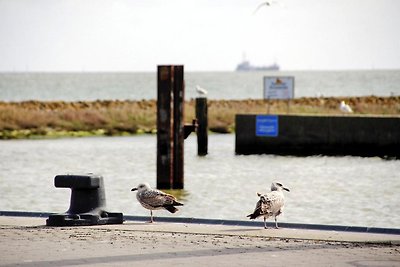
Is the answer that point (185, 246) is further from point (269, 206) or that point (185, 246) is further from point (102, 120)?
point (102, 120)

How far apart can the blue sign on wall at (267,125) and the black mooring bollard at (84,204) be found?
2573 centimetres

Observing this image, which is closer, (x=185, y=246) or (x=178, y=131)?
(x=185, y=246)

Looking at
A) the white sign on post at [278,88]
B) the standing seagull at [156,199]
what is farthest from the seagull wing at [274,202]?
the white sign on post at [278,88]

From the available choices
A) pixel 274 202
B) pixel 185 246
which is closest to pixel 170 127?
pixel 274 202

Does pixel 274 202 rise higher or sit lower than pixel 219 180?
higher

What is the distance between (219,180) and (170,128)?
673cm

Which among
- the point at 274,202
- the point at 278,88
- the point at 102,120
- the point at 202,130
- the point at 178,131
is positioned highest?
the point at 278,88

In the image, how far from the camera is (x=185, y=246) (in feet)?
44.3

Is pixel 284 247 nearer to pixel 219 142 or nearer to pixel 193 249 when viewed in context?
pixel 193 249

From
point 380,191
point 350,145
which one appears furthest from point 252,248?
point 350,145

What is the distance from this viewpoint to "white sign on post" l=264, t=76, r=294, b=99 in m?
45.1

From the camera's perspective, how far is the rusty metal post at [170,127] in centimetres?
2459

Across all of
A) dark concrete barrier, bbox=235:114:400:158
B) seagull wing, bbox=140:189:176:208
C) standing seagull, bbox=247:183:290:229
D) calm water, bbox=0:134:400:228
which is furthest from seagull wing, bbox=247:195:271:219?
dark concrete barrier, bbox=235:114:400:158

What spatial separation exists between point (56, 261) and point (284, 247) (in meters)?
2.88
